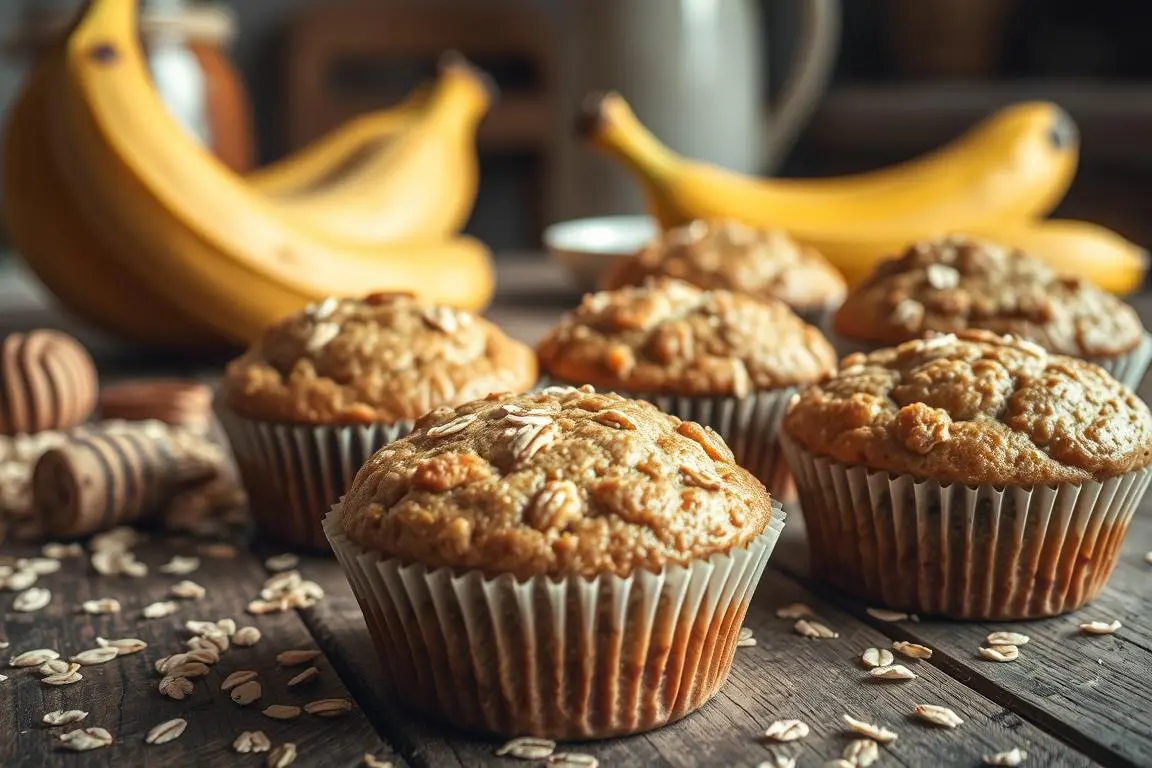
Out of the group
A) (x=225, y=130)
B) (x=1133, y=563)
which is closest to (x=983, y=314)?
(x=1133, y=563)

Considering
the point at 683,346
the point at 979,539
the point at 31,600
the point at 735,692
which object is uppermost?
the point at 683,346

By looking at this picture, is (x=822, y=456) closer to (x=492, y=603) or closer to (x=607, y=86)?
(x=492, y=603)

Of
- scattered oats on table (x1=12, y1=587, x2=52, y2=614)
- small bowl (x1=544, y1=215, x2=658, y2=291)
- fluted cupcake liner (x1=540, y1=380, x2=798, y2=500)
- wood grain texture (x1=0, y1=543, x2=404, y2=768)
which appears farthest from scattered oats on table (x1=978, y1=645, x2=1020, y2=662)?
small bowl (x1=544, y1=215, x2=658, y2=291)

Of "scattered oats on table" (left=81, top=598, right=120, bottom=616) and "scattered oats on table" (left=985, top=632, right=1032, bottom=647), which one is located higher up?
"scattered oats on table" (left=985, top=632, right=1032, bottom=647)

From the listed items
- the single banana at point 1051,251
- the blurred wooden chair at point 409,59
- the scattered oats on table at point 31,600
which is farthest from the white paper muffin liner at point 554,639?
the blurred wooden chair at point 409,59

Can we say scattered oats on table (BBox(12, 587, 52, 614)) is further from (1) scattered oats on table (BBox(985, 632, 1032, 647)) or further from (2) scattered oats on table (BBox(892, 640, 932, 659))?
(1) scattered oats on table (BBox(985, 632, 1032, 647))

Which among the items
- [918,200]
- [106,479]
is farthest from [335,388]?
[918,200]

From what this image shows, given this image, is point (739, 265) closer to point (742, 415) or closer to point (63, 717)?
point (742, 415)
